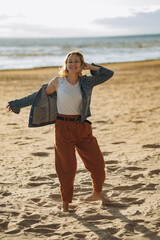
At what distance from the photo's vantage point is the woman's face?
3.48 m

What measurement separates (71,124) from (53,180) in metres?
1.38

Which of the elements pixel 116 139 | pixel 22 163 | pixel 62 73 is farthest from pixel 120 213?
pixel 116 139

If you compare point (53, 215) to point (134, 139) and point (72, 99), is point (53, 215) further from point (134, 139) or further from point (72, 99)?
point (134, 139)

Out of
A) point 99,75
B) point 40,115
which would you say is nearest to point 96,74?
point 99,75

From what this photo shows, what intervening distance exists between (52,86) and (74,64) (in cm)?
33

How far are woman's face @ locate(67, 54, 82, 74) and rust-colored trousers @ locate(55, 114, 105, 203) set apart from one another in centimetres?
48

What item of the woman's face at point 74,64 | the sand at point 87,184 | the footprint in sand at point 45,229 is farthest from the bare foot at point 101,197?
the woman's face at point 74,64

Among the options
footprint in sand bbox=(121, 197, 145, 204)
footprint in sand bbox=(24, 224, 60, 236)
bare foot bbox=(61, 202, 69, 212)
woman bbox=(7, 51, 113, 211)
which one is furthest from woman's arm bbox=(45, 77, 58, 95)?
footprint in sand bbox=(121, 197, 145, 204)

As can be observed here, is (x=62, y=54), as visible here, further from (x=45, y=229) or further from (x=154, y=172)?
(x=45, y=229)

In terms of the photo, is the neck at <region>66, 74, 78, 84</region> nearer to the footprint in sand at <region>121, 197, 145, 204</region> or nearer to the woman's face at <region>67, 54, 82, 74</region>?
the woman's face at <region>67, 54, 82, 74</region>

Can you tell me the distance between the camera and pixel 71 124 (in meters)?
3.51

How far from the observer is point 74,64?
347 cm

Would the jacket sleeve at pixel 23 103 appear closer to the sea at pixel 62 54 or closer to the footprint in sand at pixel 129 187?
the footprint in sand at pixel 129 187

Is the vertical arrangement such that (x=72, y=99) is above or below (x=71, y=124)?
above
